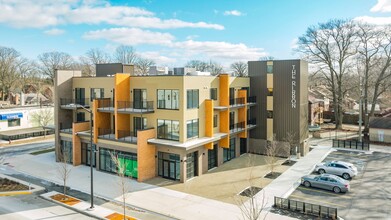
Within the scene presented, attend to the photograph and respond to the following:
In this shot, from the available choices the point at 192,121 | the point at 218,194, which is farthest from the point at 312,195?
the point at 192,121

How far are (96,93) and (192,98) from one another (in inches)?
438

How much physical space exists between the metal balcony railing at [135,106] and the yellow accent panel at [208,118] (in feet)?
17.0

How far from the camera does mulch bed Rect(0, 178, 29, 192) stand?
79.6 ft

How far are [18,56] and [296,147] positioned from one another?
7921 cm

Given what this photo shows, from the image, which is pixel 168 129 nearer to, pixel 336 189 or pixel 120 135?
pixel 120 135

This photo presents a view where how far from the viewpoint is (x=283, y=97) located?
34.8m

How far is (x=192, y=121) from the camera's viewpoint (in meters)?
26.9

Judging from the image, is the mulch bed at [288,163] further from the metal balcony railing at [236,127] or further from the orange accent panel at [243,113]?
the metal balcony railing at [236,127]

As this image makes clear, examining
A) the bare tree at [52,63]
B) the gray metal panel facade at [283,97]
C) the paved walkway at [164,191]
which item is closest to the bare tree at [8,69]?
the bare tree at [52,63]

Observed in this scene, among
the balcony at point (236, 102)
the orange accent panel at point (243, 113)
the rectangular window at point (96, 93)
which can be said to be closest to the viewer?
the rectangular window at point (96, 93)

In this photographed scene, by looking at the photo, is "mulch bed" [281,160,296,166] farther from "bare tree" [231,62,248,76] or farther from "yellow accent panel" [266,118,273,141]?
"bare tree" [231,62,248,76]

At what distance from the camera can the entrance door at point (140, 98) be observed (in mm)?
27703

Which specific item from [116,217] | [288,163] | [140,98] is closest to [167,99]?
[140,98]

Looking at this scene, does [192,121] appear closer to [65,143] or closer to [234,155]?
[234,155]
